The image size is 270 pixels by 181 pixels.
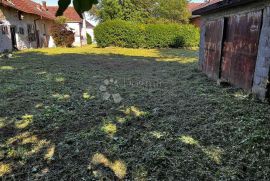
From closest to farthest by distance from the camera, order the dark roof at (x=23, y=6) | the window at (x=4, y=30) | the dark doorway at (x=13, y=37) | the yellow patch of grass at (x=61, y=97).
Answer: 1. the yellow patch of grass at (x=61, y=97)
2. the window at (x=4, y=30)
3. the dark roof at (x=23, y=6)
4. the dark doorway at (x=13, y=37)

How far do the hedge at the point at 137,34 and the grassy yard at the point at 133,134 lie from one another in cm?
1601

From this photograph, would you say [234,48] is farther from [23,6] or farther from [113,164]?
[23,6]

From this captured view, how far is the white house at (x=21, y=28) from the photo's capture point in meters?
17.9

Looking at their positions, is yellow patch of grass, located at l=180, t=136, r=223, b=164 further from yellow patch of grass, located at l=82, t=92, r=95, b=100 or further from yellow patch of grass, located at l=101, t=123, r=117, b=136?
yellow patch of grass, located at l=82, t=92, r=95, b=100

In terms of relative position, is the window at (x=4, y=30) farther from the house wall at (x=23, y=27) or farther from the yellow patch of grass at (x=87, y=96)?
the yellow patch of grass at (x=87, y=96)

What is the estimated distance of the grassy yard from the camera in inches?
125

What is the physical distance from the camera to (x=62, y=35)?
25109mm

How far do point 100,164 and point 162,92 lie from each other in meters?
3.86

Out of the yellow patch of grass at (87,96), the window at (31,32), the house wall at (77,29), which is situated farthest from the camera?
the house wall at (77,29)

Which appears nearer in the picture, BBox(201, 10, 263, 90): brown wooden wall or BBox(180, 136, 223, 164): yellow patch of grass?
BBox(180, 136, 223, 164): yellow patch of grass

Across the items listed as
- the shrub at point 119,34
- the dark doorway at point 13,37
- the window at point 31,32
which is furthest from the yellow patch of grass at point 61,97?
the window at point 31,32

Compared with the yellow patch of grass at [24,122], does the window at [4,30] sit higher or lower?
higher

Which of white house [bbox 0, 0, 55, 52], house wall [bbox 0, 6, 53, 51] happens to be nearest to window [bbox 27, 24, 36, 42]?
white house [bbox 0, 0, 55, 52]

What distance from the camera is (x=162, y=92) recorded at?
6914 mm
